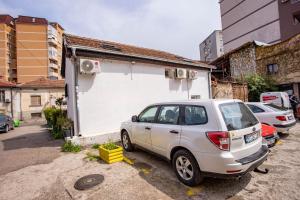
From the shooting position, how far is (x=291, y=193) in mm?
3010

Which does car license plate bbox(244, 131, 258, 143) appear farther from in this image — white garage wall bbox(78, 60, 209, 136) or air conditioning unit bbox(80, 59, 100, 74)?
air conditioning unit bbox(80, 59, 100, 74)

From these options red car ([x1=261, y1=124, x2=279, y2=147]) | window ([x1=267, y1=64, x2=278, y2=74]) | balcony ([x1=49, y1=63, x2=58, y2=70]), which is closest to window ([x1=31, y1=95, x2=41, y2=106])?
balcony ([x1=49, y1=63, x2=58, y2=70])

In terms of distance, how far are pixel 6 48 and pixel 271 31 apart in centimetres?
5349

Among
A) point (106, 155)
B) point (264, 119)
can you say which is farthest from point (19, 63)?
point (264, 119)

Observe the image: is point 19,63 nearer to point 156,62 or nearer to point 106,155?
point 156,62

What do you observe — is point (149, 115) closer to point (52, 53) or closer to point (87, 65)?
point (87, 65)

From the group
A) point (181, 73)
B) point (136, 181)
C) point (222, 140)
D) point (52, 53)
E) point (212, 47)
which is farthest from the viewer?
point (212, 47)

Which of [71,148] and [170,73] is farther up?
[170,73]

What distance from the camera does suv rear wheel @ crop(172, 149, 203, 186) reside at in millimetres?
3271

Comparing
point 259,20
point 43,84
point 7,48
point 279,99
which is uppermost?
point 7,48

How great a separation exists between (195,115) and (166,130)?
828 millimetres

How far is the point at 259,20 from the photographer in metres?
24.7

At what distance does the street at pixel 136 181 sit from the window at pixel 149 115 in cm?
123

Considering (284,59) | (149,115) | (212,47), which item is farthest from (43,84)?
(212,47)
